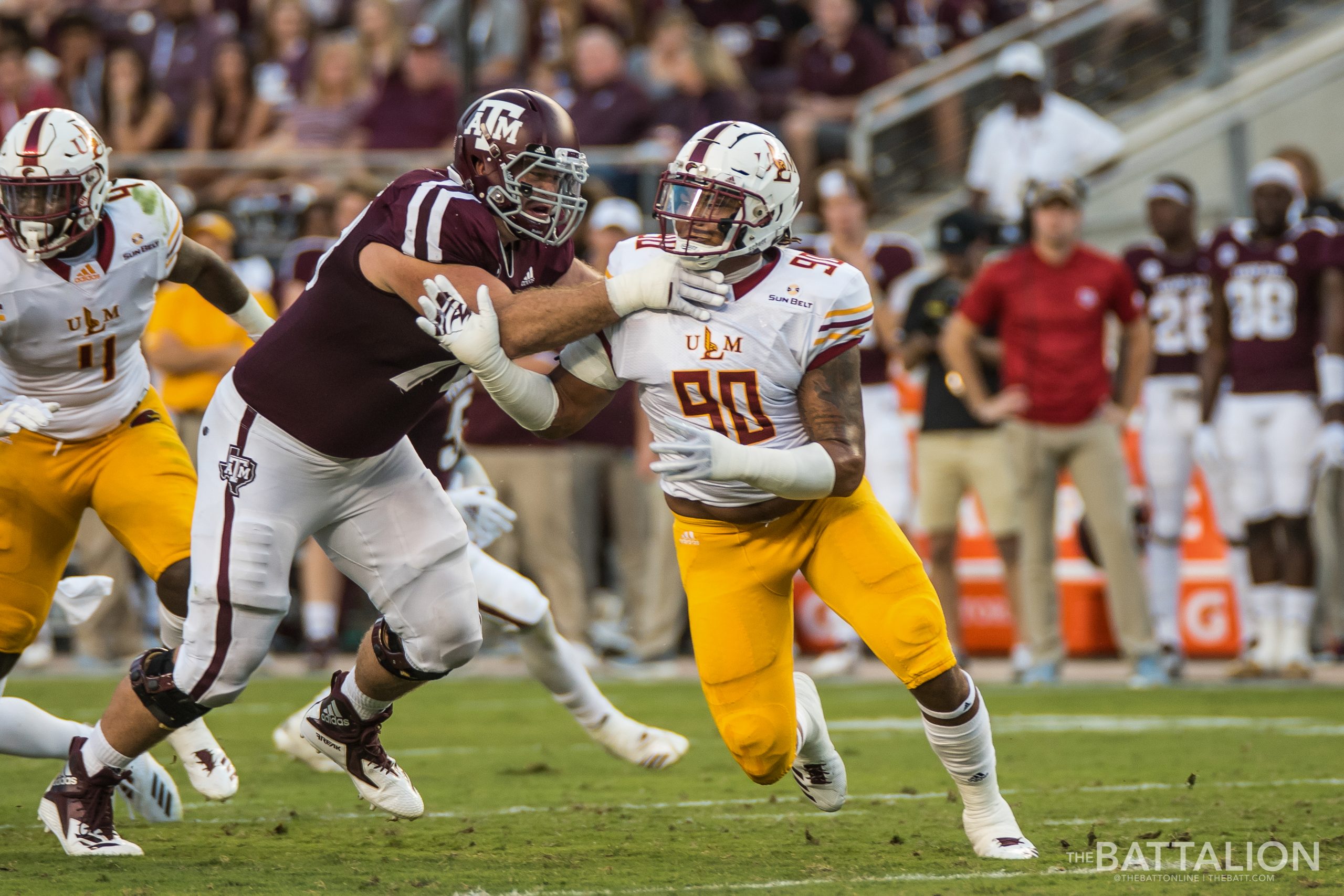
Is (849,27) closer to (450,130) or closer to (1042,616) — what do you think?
(450,130)

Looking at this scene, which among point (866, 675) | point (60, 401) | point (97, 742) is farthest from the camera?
point (866, 675)

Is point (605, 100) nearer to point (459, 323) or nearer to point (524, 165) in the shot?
point (524, 165)

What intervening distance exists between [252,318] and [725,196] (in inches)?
66.9

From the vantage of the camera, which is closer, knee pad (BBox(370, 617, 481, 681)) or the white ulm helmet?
the white ulm helmet

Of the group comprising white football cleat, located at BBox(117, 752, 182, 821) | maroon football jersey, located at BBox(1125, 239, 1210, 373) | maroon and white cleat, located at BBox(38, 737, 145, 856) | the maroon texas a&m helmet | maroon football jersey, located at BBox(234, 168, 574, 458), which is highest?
the maroon texas a&m helmet

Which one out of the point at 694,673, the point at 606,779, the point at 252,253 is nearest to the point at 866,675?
the point at 694,673

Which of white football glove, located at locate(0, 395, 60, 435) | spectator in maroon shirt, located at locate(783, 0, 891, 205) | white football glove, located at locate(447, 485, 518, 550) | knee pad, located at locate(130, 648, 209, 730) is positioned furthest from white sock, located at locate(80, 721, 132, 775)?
spectator in maroon shirt, located at locate(783, 0, 891, 205)

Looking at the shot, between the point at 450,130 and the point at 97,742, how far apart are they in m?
7.43

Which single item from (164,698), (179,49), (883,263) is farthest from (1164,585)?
(179,49)

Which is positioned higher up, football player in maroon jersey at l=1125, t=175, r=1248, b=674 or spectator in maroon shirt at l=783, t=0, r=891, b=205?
spectator in maroon shirt at l=783, t=0, r=891, b=205

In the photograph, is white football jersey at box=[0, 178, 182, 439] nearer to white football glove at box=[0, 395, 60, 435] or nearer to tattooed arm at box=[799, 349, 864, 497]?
white football glove at box=[0, 395, 60, 435]

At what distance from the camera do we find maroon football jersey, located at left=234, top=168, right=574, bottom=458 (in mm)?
4266

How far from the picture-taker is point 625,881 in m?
4.07

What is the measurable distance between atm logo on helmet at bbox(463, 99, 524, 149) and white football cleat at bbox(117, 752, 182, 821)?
1.93m
